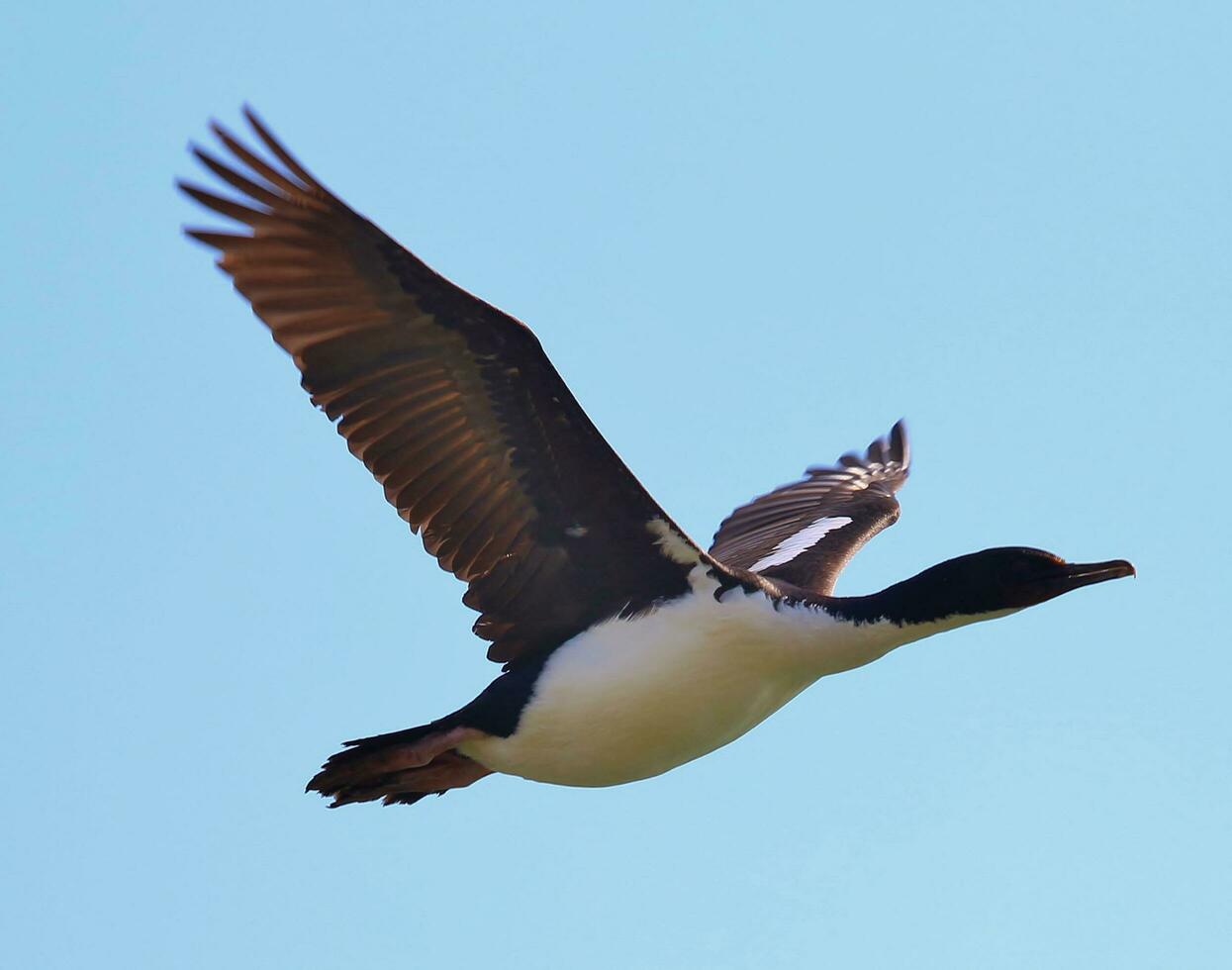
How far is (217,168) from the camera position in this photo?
363 inches

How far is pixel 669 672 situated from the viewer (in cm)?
998

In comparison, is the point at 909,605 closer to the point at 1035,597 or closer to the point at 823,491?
the point at 1035,597

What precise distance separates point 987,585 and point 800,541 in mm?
3165

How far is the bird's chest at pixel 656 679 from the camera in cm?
998

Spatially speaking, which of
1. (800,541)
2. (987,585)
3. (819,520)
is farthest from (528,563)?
(819,520)

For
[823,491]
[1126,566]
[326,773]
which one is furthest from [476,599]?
[823,491]

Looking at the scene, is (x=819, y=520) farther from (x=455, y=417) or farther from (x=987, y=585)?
(x=455, y=417)

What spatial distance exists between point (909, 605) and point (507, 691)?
2.05 metres

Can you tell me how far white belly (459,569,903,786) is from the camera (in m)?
9.98

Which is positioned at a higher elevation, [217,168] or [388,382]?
[217,168]

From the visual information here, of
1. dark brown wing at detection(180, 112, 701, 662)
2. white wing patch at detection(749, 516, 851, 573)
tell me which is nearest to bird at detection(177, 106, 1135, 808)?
dark brown wing at detection(180, 112, 701, 662)

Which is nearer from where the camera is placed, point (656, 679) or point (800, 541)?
point (656, 679)

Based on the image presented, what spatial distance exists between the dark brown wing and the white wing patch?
2489mm

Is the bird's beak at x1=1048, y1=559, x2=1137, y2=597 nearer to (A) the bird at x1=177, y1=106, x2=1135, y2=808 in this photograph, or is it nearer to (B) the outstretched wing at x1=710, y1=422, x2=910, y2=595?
(A) the bird at x1=177, y1=106, x2=1135, y2=808
